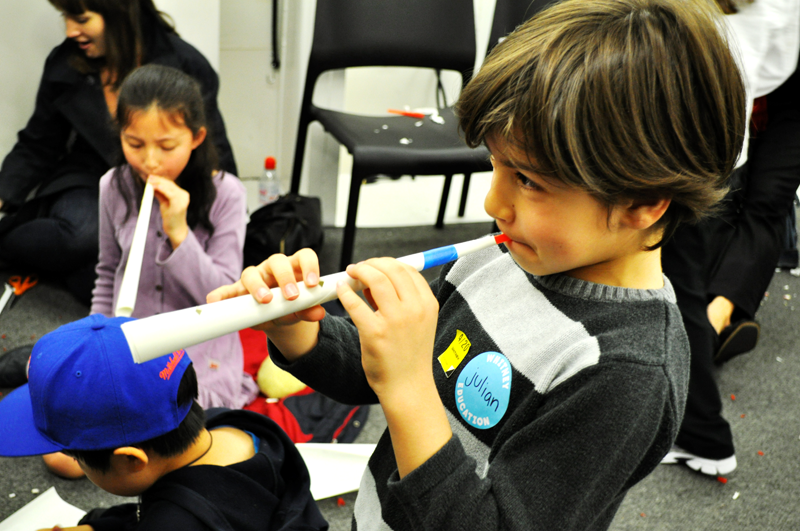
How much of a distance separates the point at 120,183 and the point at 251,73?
1023 mm

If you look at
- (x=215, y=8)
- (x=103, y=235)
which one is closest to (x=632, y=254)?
(x=103, y=235)

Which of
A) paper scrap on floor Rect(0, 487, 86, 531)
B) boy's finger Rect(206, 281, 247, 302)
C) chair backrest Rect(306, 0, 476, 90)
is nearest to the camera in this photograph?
boy's finger Rect(206, 281, 247, 302)

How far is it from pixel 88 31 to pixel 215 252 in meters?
0.69

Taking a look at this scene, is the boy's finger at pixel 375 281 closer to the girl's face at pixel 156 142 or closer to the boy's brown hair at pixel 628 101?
the boy's brown hair at pixel 628 101

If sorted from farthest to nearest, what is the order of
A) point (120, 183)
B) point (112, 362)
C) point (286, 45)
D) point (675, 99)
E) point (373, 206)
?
point (373, 206) < point (286, 45) < point (120, 183) < point (112, 362) < point (675, 99)

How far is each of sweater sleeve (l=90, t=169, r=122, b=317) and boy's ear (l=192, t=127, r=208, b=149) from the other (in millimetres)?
171

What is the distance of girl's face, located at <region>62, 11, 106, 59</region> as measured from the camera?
4.94 feet

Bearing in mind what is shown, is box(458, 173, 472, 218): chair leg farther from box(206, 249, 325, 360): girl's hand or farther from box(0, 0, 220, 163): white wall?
box(206, 249, 325, 360): girl's hand

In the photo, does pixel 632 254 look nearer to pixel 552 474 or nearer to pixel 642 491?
pixel 552 474

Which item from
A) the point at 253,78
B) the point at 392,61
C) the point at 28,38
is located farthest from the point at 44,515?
the point at 253,78

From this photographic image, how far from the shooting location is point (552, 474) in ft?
1.40

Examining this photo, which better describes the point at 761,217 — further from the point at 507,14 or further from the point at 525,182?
the point at 525,182

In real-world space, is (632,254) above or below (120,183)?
above

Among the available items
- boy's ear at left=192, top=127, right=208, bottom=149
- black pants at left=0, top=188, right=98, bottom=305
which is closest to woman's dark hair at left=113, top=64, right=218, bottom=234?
boy's ear at left=192, top=127, right=208, bottom=149
